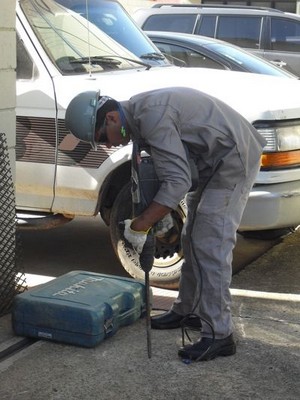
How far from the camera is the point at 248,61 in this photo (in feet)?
29.8

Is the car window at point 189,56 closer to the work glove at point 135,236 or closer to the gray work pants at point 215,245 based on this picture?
the gray work pants at point 215,245

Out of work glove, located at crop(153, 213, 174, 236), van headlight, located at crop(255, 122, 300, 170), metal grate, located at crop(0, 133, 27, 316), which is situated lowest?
metal grate, located at crop(0, 133, 27, 316)

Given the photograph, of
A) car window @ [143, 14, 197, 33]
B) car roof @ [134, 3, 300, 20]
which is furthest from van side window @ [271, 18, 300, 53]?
car window @ [143, 14, 197, 33]

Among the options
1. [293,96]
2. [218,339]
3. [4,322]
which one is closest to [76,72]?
[293,96]

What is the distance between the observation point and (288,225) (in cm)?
625

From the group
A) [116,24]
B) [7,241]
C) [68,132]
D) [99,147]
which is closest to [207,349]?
[7,241]

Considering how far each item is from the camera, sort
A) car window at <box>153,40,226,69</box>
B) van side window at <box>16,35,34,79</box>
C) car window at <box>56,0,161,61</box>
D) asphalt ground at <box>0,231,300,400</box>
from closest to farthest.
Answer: asphalt ground at <box>0,231,300,400</box>, van side window at <box>16,35,34,79</box>, car window at <box>56,0,161,61</box>, car window at <box>153,40,226,69</box>

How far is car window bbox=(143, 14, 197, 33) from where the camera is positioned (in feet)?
43.2

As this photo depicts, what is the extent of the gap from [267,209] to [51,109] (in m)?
1.76

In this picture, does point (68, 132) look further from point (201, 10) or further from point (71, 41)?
point (201, 10)

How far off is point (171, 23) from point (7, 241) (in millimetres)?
8296

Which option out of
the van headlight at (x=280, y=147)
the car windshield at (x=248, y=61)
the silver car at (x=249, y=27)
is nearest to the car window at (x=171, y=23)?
the silver car at (x=249, y=27)

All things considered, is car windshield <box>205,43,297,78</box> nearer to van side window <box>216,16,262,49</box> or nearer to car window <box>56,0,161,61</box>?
car window <box>56,0,161,61</box>

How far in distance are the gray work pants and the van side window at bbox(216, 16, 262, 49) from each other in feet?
29.5
